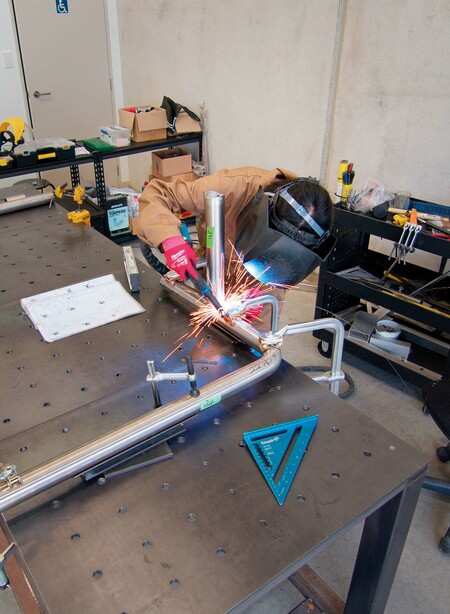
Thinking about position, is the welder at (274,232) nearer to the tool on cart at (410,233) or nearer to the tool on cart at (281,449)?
the tool on cart at (281,449)

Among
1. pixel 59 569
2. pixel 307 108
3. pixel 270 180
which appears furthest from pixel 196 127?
pixel 59 569

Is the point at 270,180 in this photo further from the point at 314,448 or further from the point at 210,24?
the point at 210,24

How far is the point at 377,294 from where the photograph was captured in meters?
2.41

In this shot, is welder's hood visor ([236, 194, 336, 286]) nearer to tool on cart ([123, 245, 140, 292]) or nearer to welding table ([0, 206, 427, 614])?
welding table ([0, 206, 427, 614])

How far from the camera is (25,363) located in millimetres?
1247

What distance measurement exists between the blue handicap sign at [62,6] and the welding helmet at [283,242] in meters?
4.01

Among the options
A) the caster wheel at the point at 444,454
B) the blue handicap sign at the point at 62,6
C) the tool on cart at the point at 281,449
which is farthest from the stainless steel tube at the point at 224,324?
the blue handicap sign at the point at 62,6

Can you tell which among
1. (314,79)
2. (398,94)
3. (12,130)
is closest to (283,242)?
(398,94)

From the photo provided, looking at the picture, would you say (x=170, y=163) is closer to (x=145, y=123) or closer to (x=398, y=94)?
(x=145, y=123)

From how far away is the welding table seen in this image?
78 centimetres

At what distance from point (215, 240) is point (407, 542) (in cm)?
134

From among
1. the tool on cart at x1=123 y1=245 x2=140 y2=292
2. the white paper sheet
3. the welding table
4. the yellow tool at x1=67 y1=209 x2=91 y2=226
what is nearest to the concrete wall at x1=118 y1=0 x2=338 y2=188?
the yellow tool at x1=67 y1=209 x2=91 y2=226

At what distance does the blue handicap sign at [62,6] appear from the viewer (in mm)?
4336

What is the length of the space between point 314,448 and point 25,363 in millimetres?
733
